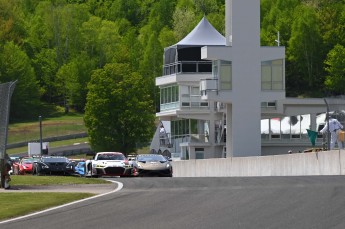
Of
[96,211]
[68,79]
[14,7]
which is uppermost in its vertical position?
[14,7]

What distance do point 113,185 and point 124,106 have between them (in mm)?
79285

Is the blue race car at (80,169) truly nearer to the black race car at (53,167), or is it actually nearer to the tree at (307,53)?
the black race car at (53,167)

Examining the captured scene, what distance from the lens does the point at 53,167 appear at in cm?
5219

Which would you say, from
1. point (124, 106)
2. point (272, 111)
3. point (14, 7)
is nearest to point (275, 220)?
point (272, 111)

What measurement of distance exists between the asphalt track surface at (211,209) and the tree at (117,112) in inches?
3163

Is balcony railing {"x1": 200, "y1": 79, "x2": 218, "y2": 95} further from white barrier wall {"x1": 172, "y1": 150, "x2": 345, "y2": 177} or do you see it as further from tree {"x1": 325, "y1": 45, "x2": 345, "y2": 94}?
tree {"x1": 325, "y1": 45, "x2": 345, "y2": 94}

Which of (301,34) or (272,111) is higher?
(301,34)

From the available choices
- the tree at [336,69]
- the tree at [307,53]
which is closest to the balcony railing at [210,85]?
the tree at [336,69]

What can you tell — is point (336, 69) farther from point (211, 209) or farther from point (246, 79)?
point (211, 209)

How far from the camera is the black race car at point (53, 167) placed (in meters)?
51.9

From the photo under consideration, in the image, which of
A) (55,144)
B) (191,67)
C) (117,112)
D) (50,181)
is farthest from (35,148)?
(50,181)

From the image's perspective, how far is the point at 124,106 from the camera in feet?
374

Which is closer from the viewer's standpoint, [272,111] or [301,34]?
[272,111]

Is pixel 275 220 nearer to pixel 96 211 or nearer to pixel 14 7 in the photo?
pixel 96 211
